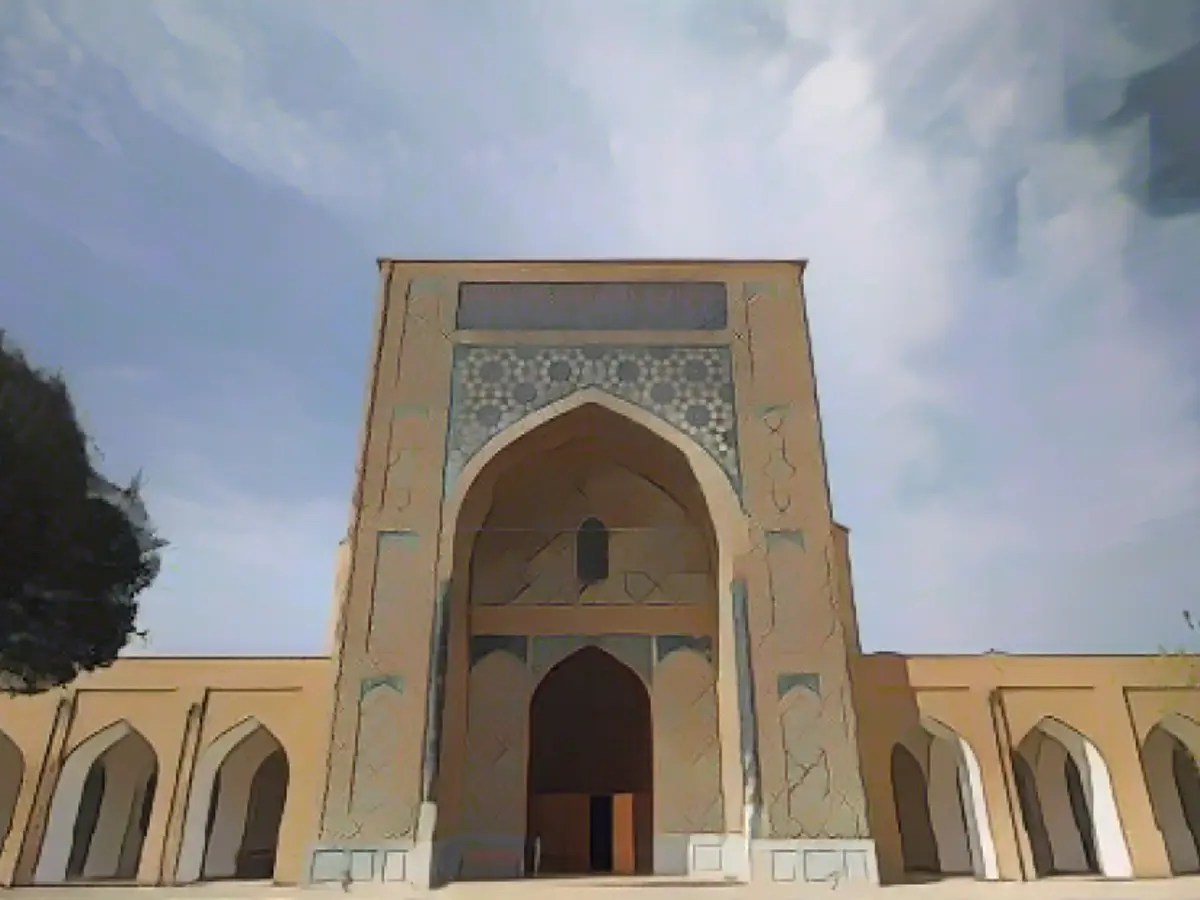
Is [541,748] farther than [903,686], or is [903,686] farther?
[541,748]

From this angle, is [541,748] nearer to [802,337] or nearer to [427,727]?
[427,727]

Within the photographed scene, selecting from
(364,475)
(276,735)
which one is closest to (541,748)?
(276,735)

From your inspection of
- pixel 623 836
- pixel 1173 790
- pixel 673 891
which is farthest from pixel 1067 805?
pixel 673 891

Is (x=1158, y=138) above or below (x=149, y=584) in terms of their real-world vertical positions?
above

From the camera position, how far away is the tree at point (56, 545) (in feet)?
23.7

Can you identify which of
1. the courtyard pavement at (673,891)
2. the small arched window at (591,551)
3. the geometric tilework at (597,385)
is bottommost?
the courtyard pavement at (673,891)

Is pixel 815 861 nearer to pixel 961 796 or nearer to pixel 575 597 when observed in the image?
pixel 961 796

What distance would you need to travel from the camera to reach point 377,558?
9.38 m

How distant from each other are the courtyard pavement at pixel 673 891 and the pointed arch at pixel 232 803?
1.71 feet

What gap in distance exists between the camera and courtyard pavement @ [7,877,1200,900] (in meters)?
7.55

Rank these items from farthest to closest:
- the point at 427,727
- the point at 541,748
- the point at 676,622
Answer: the point at 541,748 → the point at 676,622 → the point at 427,727

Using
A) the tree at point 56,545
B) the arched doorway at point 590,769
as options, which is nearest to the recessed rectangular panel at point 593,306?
the arched doorway at point 590,769

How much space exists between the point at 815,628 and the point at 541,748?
375 cm

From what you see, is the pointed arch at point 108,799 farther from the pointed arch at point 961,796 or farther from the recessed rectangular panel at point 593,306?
the pointed arch at point 961,796
